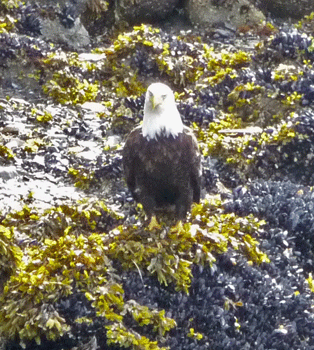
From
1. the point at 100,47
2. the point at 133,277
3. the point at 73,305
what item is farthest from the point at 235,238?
the point at 100,47

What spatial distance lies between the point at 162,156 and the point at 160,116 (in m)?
0.31

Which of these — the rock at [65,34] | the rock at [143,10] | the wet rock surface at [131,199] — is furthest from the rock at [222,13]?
the rock at [65,34]

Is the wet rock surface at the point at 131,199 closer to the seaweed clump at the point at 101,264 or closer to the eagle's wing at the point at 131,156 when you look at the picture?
the seaweed clump at the point at 101,264

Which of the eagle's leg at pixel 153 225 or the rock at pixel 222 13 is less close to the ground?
the rock at pixel 222 13

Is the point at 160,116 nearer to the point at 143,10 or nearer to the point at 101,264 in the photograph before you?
the point at 101,264

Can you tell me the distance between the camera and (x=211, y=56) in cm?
767

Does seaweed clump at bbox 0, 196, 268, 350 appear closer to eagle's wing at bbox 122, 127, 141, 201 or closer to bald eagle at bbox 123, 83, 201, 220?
bald eagle at bbox 123, 83, 201, 220

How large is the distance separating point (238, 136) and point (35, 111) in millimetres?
2132

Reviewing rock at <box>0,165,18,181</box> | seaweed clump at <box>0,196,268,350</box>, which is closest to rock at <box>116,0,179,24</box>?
rock at <box>0,165,18,181</box>

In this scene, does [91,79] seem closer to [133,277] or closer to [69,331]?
[133,277]

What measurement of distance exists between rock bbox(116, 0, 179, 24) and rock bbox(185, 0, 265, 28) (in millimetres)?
372

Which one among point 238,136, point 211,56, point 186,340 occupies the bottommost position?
point 186,340

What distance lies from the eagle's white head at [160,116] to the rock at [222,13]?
12.7ft

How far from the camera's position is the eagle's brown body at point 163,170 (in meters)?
5.04
